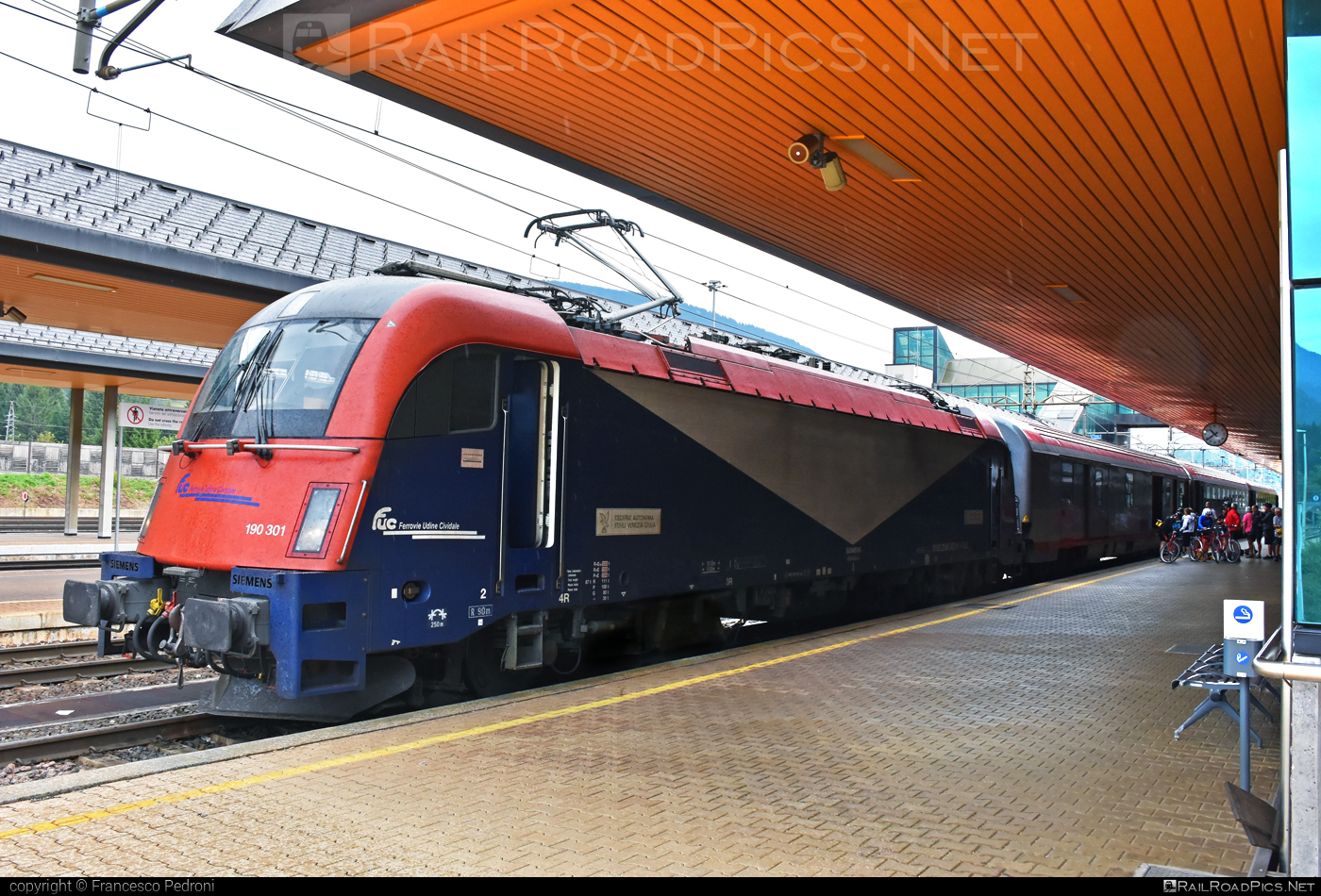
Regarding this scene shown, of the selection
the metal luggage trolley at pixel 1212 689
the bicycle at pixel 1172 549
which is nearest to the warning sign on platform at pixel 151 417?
the metal luggage trolley at pixel 1212 689

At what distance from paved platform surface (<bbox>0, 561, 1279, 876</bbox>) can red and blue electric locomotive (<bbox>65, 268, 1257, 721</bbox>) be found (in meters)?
0.70

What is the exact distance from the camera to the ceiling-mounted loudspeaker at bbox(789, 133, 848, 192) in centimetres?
815

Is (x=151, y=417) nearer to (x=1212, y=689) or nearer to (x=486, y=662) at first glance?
(x=486, y=662)

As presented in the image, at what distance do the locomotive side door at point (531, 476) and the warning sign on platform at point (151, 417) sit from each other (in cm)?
1343

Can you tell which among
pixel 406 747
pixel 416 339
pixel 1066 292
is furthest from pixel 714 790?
pixel 1066 292

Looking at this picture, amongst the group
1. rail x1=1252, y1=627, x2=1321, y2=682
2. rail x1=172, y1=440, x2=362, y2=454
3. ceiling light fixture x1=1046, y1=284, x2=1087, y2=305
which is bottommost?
rail x1=1252, y1=627, x2=1321, y2=682

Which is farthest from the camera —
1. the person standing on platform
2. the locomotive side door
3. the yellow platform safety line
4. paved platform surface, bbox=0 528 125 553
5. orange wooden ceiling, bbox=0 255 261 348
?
the person standing on platform

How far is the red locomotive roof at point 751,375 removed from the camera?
890 centimetres

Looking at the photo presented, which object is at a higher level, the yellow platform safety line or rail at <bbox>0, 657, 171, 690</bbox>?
the yellow platform safety line

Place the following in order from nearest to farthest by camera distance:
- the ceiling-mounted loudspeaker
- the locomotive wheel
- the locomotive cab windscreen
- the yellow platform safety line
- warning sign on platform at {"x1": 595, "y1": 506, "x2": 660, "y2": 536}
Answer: the yellow platform safety line < the locomotive cab windscreen < the locomotive wheel < the ceiling-mounted loudspeaker < warning sign on platform at {"x1": 595, "y1": 506, "x2": 660, "y2": 536}

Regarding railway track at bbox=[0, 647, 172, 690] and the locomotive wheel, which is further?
railway track at bbox=[0, 647, 172, 690]

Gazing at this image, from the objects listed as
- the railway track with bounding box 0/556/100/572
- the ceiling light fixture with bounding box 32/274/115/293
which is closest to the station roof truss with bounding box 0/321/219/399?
the railway track with bounding box 0/556/100/572

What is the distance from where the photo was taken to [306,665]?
21.7 feet

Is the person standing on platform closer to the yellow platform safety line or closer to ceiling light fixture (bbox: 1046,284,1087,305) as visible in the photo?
ceiling light fixture (bbox: 1046,284,1087,305)
